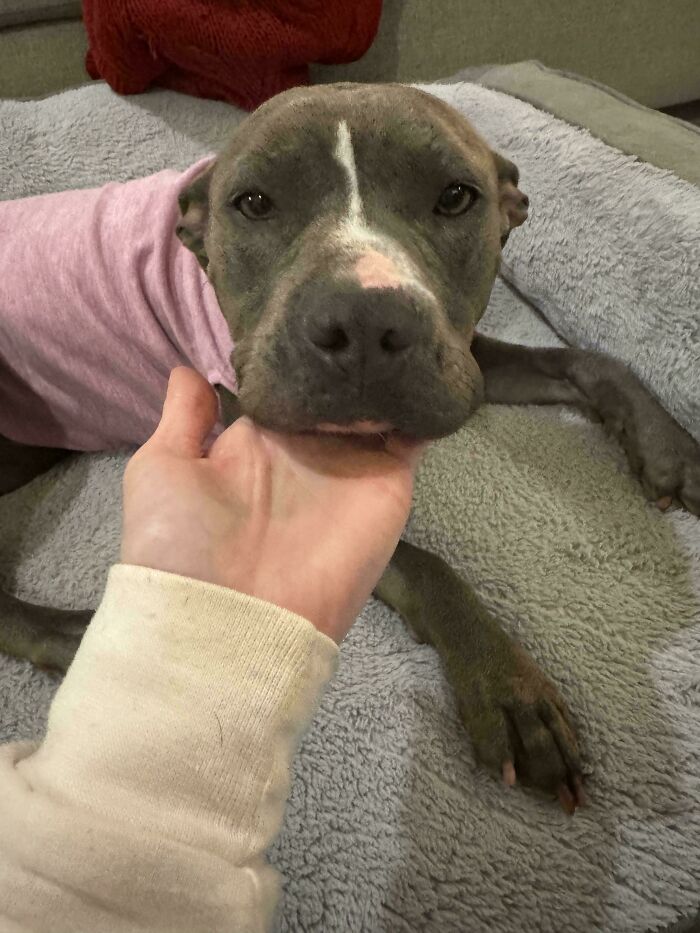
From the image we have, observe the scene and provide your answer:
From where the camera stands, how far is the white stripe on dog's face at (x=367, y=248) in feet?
3.79

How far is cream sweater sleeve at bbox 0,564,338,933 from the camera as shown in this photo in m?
0.78

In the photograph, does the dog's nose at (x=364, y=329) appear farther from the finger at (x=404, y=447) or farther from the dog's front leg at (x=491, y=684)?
the dog's front leg at (x=491, y=684)

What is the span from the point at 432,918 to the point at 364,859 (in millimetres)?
148

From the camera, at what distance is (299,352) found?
1148 mm

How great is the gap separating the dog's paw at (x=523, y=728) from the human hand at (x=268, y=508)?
0.36 metres

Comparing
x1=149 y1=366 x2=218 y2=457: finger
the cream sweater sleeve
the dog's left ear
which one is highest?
the dog's left ear

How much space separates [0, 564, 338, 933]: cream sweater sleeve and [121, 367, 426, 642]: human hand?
13 centimetres

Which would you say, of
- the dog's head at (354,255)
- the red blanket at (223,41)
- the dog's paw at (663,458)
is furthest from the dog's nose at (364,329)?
the red blanket at (223,41)

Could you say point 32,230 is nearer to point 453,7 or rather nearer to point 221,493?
point 221,493

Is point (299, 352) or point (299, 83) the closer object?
point (299, 352)

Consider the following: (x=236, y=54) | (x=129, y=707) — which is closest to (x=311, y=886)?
(x=129, y=707)

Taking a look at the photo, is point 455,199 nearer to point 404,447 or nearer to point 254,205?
point 254,205

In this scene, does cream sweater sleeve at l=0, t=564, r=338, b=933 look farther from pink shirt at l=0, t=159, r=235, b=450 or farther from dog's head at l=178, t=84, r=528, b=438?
pink shirt at l=0, t=159, r=235, b=450

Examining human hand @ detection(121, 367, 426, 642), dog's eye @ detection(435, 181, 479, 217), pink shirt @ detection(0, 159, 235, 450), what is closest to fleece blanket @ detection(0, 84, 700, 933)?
pink shirt @ detection(0, 159, 235, 450)
